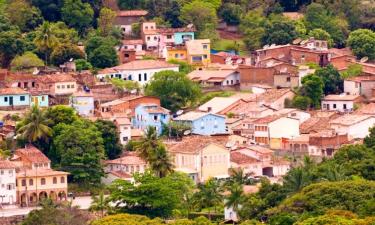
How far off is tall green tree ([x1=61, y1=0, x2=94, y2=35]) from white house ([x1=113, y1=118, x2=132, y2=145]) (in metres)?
11.9

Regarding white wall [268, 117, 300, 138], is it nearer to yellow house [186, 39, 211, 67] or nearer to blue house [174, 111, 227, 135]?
blue house [174, 111, 227, 135]

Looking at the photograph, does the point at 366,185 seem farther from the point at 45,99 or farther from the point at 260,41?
the point at 260,41

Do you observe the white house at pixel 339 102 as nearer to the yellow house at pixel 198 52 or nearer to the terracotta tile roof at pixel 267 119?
the terracotta tile roof at pixel 267 119

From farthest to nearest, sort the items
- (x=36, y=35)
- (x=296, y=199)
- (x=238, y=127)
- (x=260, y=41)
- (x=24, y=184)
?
(x=260, y=41)
(x=36, y=35)
(x=238, y=127)
(x=24, y=184)
(x=296, y=199)

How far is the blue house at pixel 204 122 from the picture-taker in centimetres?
7219

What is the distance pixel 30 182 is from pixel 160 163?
4227 mm

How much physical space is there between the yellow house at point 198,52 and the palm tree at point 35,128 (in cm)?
1446

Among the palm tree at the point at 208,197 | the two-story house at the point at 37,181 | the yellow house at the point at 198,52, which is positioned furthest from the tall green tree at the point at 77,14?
the palm tree at the point at 208,197

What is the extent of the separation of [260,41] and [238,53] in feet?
3.55

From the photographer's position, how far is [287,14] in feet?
287

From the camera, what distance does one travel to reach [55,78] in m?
74.4

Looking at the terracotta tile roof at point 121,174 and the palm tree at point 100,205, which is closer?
the palm tree at point 100,205

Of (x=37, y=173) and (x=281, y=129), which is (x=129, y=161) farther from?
(x=281, y=129)

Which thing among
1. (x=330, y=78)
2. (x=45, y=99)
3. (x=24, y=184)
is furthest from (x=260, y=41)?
(x=24, y=184)
